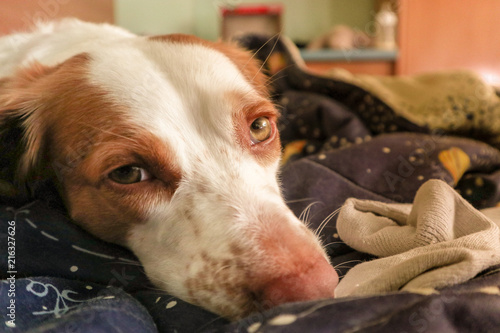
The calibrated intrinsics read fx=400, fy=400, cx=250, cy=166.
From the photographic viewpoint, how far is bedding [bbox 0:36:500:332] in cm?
61

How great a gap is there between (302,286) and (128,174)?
0.53 meters

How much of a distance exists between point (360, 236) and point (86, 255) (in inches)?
26.5

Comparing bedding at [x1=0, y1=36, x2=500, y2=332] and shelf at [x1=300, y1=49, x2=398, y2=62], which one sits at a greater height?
bedding at [x1=0, y1=36, x2=500, y2=332]

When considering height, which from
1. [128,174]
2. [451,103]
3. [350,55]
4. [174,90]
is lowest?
[350,55]

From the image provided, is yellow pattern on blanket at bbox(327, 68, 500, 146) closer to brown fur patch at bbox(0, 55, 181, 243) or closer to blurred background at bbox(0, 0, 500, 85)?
brown fur patch at bbox(0, 55, 181, 243)

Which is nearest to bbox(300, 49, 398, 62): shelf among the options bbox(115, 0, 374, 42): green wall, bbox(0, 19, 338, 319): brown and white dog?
bbox(115, 0, 374, 42): green wall

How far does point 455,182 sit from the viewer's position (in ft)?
4.27

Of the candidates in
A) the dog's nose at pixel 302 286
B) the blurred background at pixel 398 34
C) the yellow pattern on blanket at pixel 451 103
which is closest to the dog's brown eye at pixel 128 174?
the dog's nose at pixel 302 286

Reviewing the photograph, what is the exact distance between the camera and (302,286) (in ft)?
2.42

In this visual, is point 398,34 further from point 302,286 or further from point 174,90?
point 302,286

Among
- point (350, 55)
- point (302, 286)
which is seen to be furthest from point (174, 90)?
point (350, 55)

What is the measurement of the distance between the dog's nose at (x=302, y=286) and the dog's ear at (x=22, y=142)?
2.57 ft

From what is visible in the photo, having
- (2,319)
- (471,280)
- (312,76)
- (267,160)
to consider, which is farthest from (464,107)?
(2,319)

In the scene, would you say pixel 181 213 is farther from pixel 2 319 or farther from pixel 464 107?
pixel 464 107
